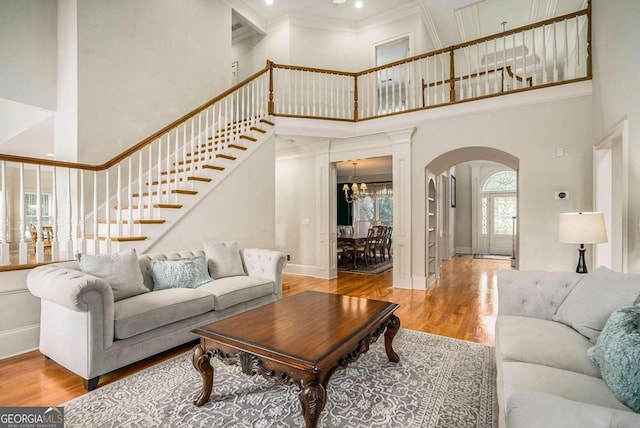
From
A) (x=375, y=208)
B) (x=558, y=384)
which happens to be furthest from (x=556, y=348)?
(x=375, y=208)

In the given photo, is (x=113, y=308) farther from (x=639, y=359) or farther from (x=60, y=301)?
(x=639, y=359)

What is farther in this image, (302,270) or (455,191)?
(455,191)

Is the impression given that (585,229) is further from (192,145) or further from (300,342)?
(192,145)

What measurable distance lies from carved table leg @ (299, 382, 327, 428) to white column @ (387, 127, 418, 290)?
395 cm

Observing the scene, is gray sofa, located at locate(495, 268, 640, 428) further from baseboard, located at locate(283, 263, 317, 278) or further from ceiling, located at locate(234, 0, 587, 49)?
ceiling, located at locate(234, 0, 587, 49)

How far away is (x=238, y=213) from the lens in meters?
4.77

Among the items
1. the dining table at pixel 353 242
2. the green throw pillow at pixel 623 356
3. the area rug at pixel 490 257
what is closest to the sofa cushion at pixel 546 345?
the green throw pillow at pixel 623 356

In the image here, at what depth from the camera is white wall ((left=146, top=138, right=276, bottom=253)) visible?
4.04m

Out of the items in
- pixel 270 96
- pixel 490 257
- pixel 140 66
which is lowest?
pixel 490 257

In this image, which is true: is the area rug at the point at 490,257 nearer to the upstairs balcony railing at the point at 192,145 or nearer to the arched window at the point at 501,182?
the arched window at the point at 501,182

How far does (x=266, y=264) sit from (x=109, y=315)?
1.78 meters

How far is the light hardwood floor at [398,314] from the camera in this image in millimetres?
2178

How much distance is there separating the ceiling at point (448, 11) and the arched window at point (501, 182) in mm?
4467

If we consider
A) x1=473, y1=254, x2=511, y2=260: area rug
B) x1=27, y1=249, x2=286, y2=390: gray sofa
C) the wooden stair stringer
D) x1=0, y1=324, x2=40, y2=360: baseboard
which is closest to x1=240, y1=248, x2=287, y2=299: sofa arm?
x1=27, y1=249, x2=286, y2=390: gray sofa
